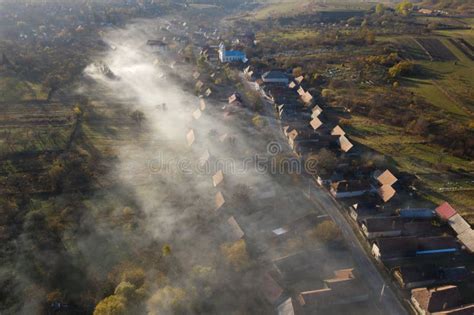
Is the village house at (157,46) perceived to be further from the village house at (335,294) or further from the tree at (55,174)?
the village house at (335,294)

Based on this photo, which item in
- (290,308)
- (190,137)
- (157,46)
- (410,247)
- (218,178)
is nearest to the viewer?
(290,308)

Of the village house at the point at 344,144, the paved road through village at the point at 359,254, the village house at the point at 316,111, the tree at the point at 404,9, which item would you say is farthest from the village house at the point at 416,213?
the tree at the point at 404,9

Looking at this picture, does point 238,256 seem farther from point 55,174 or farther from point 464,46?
point 464,46

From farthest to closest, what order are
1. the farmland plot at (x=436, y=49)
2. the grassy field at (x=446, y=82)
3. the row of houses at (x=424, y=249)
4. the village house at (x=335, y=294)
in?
1. the farmland plot at (x=436, y=49)
2. the grassy field at (x=446, y=82)
3. the row of houses at (x=424, y=249)
4. the village house at (x=335, y=294)

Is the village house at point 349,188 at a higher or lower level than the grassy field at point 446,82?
lower

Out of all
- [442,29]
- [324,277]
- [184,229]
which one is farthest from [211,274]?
[442,29]

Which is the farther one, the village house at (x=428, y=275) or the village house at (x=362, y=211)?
the village house at (x=362, y=211)

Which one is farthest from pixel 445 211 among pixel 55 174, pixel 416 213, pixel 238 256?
pixel 55 174
